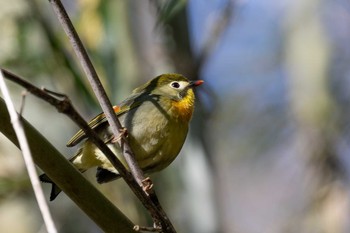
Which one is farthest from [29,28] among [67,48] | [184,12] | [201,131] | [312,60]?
[312,60]

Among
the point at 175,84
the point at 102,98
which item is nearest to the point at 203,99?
the point at 175,84

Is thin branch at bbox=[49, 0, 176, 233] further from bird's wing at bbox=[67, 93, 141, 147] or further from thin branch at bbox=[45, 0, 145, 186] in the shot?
bird's wing at bbox=[67, 93, 141, 147]

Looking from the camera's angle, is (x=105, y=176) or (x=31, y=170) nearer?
(x=31, y=170)

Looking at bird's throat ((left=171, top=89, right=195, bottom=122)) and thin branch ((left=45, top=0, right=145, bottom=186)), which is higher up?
thin branch ((left=45, top=0, right=145, bottom=186))

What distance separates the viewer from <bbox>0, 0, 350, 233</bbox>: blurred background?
4266 mm

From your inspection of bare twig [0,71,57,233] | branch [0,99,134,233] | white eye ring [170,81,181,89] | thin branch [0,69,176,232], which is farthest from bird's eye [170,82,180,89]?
bare twig [0,71,57,233]

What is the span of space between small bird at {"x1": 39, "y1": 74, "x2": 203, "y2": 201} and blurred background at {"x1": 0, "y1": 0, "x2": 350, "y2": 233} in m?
0.43

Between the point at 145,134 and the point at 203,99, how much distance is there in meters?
1.30

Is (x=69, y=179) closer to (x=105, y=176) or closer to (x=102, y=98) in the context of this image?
(x=102, y=98)

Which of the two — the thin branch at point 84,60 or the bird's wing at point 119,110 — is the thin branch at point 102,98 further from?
the bird's wing at point 119,110

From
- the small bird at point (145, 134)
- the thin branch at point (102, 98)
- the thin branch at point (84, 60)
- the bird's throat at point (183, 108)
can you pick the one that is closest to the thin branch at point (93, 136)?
the thin branch at point (102, 98)

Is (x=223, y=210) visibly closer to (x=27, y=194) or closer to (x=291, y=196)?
(x=27, y=194)

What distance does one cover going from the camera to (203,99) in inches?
175

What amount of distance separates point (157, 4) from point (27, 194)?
1706 millimetres
